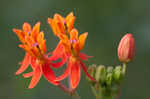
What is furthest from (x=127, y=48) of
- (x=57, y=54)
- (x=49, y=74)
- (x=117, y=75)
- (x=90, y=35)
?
(x=90, y=35)

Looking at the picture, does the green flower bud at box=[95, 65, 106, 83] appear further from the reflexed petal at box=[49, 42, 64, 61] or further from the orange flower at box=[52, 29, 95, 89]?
the reflexed petal at box=[49, 42, 64, 61]

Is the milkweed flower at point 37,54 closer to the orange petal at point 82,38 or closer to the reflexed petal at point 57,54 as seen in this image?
the reflexed petal at point 57,54

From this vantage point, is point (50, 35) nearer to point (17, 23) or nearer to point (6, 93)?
point (17, 23)

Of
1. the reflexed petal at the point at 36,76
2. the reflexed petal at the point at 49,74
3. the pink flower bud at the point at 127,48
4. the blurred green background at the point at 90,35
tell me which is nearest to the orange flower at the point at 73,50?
the reflexed petal at the point at 49,74

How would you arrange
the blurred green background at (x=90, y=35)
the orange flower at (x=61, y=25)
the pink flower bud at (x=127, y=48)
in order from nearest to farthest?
the pink flower bud at (x=127, y=48)
the orange flower at (x=61, y=25)
the blurred green background at (x=90, y=35)

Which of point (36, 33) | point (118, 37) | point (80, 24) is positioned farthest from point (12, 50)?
point (36, 33)

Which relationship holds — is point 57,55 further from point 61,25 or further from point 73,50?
point 61,25
